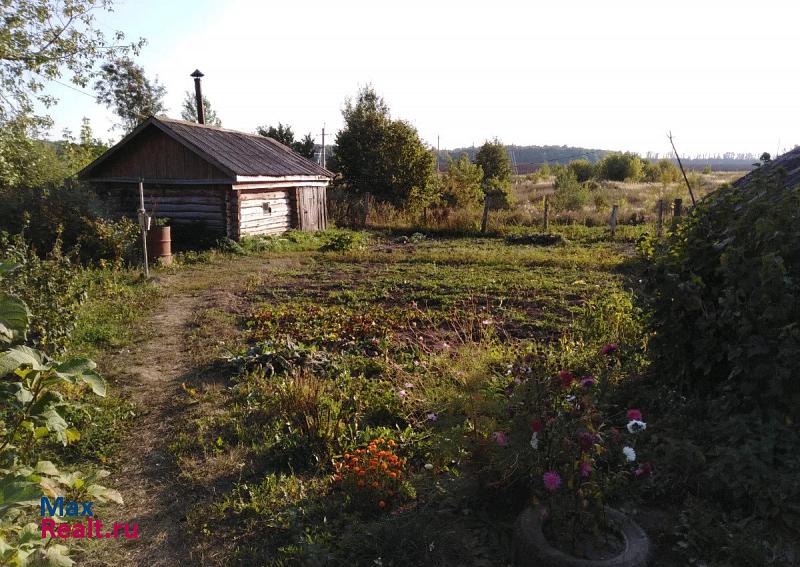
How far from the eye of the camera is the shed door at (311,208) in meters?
19.7

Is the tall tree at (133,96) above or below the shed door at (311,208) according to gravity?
above

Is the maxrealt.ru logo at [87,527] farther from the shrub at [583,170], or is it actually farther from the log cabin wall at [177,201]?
the shrub at [583,170]

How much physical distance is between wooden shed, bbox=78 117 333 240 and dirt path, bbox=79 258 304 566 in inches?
227

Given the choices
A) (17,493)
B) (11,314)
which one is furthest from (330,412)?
(17,493)

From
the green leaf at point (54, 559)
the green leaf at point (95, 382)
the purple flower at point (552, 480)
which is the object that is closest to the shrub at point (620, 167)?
the purple flower at point (552, 480)

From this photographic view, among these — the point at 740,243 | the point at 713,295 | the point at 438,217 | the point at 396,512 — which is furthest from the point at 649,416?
the point at 438,217

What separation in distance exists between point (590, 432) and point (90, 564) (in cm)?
302

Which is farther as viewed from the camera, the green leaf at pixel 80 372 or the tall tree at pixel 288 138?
the tall tree at pixel 288 138

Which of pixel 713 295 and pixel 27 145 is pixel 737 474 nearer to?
pixel 713 295

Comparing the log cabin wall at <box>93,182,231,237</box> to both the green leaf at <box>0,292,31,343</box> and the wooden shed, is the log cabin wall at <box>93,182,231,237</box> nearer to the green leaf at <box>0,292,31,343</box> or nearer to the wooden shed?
the wooden shed

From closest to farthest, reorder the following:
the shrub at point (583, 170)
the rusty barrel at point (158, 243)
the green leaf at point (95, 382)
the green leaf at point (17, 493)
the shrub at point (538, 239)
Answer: the green leaf at point (17, 493)
the green leaf at point (95, 382)
the rusty barrel at point (158, 243)
the shrub at point (538, 239)
the shrub at point (583, 170)

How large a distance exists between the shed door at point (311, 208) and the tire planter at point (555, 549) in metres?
17.6

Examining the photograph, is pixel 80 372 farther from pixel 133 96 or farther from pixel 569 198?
pixel 133 96

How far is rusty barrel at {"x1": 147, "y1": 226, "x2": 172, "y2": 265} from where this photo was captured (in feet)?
42.1
